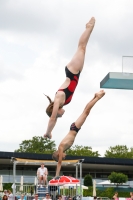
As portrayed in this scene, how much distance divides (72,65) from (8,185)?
71.8 feet

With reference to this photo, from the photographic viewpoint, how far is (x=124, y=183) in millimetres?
42219

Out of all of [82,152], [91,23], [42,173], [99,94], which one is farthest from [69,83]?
[82,152]

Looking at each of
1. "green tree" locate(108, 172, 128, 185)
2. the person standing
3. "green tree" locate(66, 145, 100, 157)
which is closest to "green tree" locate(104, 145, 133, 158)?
"green tree" locate(66, 145, 100, 157)

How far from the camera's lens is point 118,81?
1559cm

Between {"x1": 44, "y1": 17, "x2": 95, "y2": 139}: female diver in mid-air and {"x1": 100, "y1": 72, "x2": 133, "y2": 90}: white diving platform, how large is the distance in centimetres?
465

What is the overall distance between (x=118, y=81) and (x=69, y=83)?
17.4ft

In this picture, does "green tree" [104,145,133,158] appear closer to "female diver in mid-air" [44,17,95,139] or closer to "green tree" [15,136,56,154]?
"green tree" [15,136,56,154]

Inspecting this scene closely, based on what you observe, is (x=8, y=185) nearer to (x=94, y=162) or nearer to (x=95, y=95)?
(x=94, y=162)

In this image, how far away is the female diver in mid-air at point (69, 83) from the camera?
10242 millimetres

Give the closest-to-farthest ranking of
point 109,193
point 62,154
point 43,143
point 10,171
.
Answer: point 62,154
point 109,193
point 10,171
point 43,143

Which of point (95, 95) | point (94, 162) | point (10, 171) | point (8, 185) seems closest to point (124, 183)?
point (94, 162)

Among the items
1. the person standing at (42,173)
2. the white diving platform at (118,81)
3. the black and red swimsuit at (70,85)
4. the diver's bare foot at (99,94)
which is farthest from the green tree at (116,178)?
the black and red swimsuit at (70,85)

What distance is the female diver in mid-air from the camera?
33.6ft

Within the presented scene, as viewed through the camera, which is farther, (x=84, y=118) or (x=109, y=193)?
(x=109, y=193)
